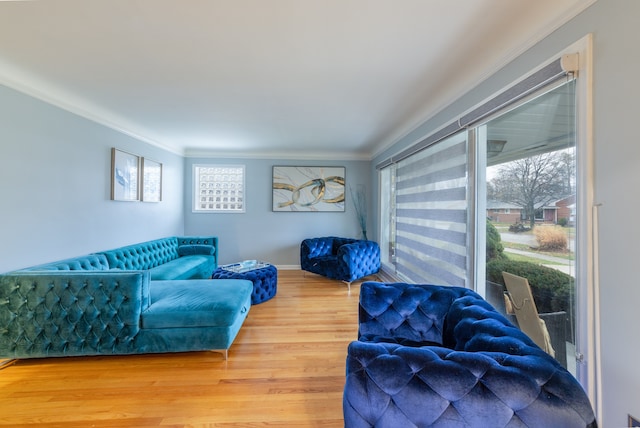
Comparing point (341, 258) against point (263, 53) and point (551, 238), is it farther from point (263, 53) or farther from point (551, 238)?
point (263, 53)

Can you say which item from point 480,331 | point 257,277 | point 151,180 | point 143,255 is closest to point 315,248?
point 257,277

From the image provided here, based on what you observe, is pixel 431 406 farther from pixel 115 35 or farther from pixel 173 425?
pixel 115 35

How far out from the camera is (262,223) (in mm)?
5172

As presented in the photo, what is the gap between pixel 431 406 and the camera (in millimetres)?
811

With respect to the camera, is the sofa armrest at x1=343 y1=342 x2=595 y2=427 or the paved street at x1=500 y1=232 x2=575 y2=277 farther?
the paved street at x1=500 y1=232 x2=575 y2=277

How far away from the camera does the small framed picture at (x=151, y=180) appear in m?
3.82

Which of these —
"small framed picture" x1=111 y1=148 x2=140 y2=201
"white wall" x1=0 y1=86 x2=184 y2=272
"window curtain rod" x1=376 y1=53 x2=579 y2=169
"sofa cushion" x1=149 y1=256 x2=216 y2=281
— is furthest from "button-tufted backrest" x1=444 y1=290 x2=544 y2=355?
"small framed picture" x1=111 y1=148 x2=140 y2=201

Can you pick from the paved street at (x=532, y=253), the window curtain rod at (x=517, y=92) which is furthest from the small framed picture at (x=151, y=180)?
the paved street at (x=532, y=253)

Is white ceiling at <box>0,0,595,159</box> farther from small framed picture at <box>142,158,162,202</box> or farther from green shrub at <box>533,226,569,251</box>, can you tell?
green shrub at <box>533,226,569,251</box>

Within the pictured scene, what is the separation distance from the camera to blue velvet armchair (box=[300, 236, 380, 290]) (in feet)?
12.9

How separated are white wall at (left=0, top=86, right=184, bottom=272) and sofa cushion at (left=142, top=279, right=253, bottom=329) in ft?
3.66

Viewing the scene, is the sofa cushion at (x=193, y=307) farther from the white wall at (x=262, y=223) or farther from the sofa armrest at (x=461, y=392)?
the white wall at (x=262, y=223)

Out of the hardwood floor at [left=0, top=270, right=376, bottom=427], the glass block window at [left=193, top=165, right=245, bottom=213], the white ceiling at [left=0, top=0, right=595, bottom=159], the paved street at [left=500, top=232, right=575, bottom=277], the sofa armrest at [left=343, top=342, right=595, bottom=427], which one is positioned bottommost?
the hardwood floor at [left=0, top=270, right=376, bottom=427]

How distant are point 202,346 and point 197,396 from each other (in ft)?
1.44
